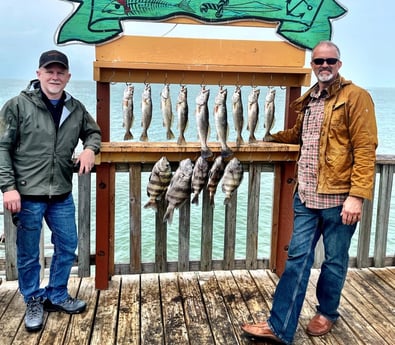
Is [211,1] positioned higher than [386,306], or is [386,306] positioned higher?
[211,1]

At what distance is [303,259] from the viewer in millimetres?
2725

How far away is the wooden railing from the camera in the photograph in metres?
3.56

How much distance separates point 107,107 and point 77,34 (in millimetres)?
551

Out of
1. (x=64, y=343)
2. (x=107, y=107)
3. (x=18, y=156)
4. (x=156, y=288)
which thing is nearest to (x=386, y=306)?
(x=156, y=288)

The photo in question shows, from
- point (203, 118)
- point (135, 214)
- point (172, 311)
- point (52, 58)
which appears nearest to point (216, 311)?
A: point (172, 311)

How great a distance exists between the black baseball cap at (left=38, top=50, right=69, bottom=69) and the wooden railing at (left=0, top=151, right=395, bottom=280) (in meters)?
0.95

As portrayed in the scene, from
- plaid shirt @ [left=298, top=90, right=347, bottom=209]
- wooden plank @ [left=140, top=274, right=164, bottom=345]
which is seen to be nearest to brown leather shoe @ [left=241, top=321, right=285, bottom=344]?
wooden plank @ [left=140, top=274, right=164, bottom=345]

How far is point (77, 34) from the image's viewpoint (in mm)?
3156

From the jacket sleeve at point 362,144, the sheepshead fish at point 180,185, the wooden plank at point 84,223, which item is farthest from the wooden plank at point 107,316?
the jacket sleeve at point 362,144

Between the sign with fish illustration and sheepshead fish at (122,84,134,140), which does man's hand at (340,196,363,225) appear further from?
sheepshead fish at (122,84,134,140)

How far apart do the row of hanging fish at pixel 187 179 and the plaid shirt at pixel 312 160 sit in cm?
69

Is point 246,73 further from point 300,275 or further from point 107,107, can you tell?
point 300,275

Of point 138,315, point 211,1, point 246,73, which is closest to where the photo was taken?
point 138,315

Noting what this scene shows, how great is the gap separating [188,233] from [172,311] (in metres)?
0.75
